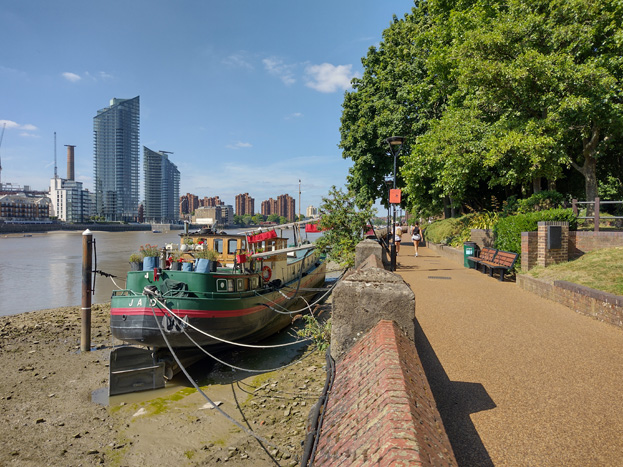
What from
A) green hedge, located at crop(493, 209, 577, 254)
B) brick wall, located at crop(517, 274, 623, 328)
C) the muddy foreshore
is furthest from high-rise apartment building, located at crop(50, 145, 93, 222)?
brick wall, located at crop(517, 274, 623, 328)

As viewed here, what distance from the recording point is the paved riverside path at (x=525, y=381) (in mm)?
3240

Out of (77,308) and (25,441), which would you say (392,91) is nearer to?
(77,308)

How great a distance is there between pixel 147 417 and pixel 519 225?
12080mm

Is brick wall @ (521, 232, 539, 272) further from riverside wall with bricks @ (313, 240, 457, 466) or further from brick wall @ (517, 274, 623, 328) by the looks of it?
riverside wall with bricks @ (313, 240, 457, 466)

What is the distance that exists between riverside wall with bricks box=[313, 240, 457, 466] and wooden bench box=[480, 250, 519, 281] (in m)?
9.32

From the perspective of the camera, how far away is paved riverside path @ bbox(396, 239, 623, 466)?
10.6 feet

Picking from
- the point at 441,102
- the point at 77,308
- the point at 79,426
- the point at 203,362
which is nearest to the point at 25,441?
the point at 79,426

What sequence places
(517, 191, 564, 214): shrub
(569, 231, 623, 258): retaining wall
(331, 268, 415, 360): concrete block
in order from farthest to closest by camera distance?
(517, 191, 564, 214): shrub, (569, 231, 623, 258): retaining wall, (331, 268, 415, 360): concrete block

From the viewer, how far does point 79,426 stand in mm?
7535

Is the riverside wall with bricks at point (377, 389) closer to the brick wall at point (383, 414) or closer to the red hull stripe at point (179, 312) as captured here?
the brick wall at point (383, 414)

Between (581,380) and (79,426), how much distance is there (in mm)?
8731

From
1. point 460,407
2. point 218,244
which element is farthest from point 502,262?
point 218,244

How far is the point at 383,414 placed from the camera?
219 cm

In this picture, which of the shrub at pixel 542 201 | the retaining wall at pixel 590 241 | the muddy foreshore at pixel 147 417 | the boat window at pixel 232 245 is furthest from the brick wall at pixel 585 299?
the boat window at pixel 232 245
